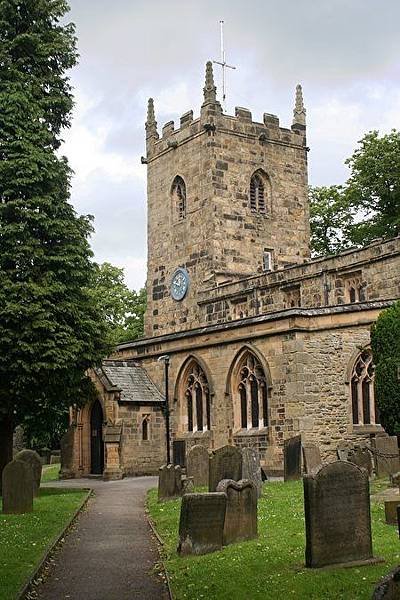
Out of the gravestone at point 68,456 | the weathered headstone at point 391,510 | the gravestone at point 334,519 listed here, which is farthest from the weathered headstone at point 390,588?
the gravestone at point 68,456

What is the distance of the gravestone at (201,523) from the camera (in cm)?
1231

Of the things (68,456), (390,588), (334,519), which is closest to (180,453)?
(68,456)

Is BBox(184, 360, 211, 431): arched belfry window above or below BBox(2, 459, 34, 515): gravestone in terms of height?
above

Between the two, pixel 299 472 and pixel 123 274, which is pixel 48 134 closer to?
pixel 299 472

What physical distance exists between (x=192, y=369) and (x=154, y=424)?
2.74 m

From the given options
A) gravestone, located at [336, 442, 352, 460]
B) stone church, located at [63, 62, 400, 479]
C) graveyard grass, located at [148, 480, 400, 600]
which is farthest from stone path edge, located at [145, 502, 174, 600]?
stone church, located at [63, 62, 400, 479]

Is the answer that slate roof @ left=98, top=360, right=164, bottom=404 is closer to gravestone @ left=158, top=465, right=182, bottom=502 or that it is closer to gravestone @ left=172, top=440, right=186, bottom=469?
gravestone @ left=172, top=440, right=186, bottom=469

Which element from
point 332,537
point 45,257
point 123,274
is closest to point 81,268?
point 45,257

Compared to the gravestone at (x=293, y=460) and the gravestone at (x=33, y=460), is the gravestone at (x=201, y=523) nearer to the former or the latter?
the gravestone at (x=33, y=460)

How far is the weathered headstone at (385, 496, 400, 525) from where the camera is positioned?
44.0ft

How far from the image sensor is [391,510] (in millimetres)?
13531

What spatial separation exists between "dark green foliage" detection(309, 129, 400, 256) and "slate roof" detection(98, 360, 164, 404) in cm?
1634

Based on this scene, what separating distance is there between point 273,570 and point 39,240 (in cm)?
1483

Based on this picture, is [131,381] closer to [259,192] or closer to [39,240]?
[39,240]
